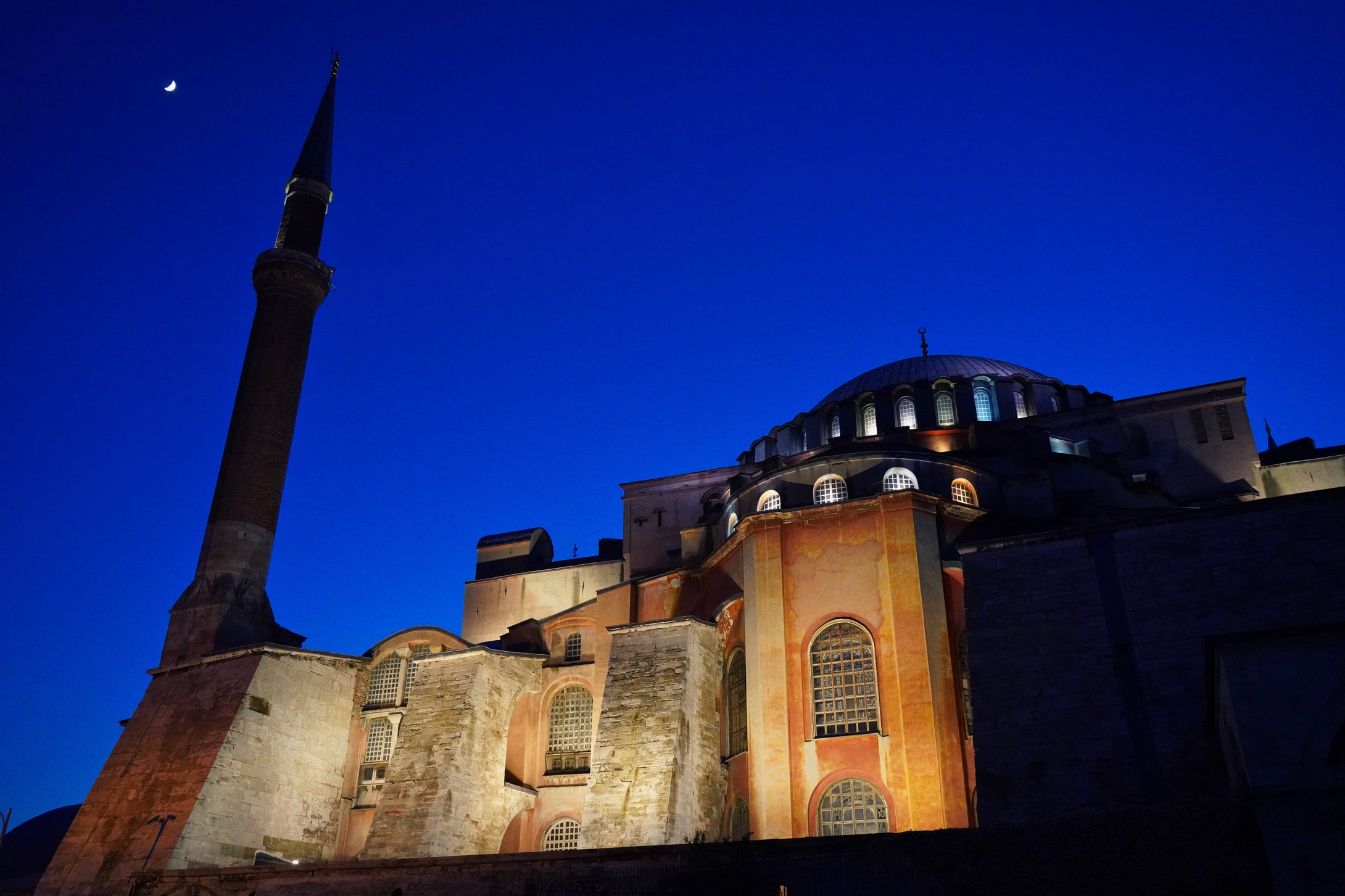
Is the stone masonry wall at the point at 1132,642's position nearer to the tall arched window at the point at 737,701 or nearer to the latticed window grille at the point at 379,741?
the tall arched window at the point at 737,701

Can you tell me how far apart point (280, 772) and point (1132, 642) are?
18.1 meters

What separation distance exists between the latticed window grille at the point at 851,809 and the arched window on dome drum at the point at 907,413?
46.3ft

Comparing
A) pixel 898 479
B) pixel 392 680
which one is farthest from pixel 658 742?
pixel 392 680

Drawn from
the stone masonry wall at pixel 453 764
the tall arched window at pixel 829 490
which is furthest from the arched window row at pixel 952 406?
the stone masonry wall at pixel 453 764

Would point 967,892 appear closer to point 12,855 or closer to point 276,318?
point 276,318

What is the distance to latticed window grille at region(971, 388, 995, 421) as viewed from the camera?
30.6 m

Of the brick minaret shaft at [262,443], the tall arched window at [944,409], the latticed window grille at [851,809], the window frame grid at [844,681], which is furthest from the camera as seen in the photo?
the tall arched window at [944,409]

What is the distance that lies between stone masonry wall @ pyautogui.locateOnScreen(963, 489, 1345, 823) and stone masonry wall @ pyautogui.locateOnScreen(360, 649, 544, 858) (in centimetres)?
1100

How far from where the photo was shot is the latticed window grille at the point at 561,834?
23.0m

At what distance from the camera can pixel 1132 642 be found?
50.2ft

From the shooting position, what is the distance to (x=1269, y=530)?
1490 cm

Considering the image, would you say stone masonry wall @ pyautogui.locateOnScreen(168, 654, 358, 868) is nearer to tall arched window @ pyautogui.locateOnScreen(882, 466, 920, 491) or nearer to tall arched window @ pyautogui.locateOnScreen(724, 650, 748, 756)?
tall arched window @ pyautogui.locateOnScreen(724, 650, 748, 756)

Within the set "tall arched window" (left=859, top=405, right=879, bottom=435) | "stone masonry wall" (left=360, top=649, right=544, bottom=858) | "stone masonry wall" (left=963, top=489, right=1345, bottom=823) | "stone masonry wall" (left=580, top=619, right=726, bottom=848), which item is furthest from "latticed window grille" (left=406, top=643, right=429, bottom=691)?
"stone masonry wall" (left=963, top=489, right=1345, bottom=823)

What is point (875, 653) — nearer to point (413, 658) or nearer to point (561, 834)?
point (561, 834)
